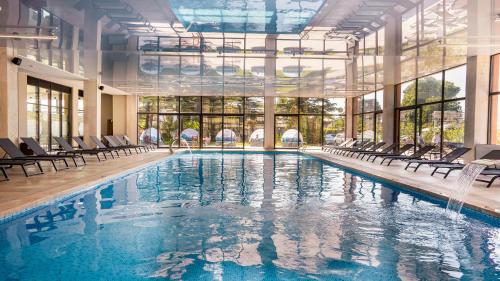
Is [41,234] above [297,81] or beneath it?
beneath

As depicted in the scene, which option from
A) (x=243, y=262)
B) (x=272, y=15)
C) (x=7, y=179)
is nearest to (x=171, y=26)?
(x=272, y=15)

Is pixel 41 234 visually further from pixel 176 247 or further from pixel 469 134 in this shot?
pixel 469 134

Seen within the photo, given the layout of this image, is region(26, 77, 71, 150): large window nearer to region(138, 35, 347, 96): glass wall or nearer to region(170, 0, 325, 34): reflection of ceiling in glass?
region(138, 35, 347, 96): glass wall

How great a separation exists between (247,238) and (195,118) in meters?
16.9

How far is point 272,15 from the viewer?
9.09 meters

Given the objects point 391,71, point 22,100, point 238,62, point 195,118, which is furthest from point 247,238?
point 195,118

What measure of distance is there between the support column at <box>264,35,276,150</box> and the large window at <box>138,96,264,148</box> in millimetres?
604

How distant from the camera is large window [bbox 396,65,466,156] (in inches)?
444

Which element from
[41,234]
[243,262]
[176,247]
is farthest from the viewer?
[41,234]

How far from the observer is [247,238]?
14.4 ft

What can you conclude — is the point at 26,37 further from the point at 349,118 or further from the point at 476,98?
the point at 349,118

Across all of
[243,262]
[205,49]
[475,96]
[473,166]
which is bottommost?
[243,262]

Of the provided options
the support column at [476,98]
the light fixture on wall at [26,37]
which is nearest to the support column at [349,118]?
the support column at [476,98]

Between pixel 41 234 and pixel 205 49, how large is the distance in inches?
296
